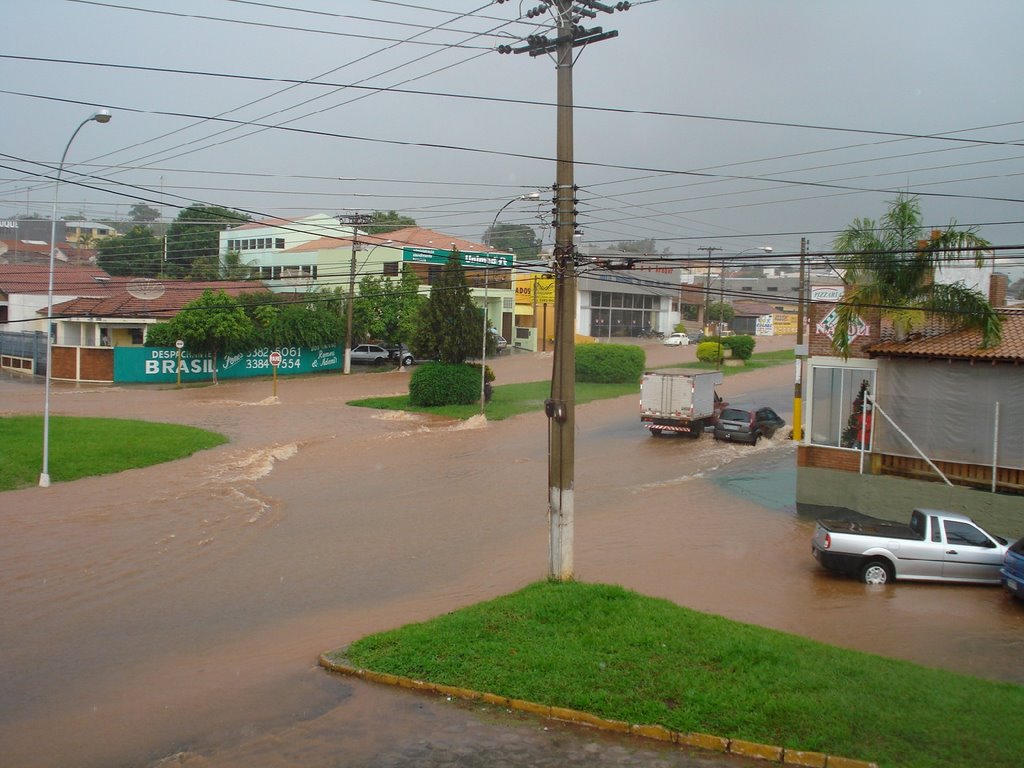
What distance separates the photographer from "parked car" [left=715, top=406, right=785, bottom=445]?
108 feet

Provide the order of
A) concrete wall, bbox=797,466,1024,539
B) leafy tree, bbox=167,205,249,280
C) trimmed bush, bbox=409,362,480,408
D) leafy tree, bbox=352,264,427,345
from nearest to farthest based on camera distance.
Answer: concrete wall, bbox=797,466,1024,539 < trimmed bush, bbox=409,362,480,408 < leafy tree, bbox=352,264,427,345 < leafy tree, bbox=167,205,249,280

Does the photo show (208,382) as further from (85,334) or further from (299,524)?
(299,524)

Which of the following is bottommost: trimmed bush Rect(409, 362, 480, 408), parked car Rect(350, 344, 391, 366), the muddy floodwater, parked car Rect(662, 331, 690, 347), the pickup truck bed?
the muddy floodwater

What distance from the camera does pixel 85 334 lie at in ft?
164

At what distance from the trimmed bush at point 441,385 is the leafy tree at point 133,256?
A: 46161 millimetres

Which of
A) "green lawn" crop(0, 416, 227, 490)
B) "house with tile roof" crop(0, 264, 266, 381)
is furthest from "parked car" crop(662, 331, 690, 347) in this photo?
"green lawn" crop(0, 416, 227, 490)

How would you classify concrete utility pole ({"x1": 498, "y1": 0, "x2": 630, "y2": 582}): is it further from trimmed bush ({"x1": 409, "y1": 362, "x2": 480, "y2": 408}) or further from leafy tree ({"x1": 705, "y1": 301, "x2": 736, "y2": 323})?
leafy tree ({"x1": 705, "y1": 301, "x2": 736, "y2": 323})

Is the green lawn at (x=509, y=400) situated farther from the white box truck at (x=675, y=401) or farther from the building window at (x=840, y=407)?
the building window at (x=840, y=407)

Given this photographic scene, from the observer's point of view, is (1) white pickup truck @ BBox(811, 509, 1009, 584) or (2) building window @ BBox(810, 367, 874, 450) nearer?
(1) white pickup truck @ BBox(811, 509, 1009, 584)

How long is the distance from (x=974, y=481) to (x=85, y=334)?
46069mm

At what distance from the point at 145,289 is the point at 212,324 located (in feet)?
19.9

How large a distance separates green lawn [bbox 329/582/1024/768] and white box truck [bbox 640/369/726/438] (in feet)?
71.9

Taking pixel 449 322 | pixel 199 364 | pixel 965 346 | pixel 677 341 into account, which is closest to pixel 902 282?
pixel 965 346

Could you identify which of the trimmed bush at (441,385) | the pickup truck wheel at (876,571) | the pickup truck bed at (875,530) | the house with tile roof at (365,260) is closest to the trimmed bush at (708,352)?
the house with tile roof at (365,260)
